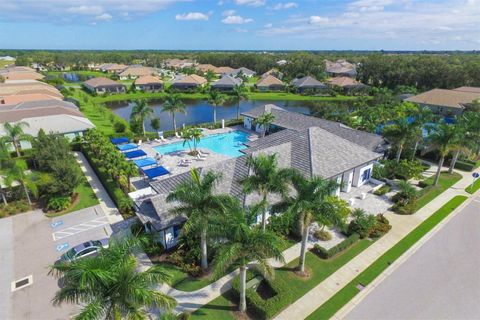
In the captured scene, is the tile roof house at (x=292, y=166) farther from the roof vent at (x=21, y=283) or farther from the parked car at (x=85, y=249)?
the roof vent at (x=21, y=283)

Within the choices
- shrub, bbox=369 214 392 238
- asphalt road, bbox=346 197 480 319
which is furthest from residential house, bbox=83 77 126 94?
asphalt road, bbox=346 197 480 319

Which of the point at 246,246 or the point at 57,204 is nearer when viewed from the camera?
the point at 246,246

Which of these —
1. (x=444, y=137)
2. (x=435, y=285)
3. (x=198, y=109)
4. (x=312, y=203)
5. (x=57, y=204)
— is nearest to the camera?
(x=312, y=203)

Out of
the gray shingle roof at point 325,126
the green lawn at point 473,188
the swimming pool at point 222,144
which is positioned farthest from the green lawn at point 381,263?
the swimming pool at point 222,144

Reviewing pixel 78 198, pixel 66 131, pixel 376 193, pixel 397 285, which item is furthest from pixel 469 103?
pixel 66 131

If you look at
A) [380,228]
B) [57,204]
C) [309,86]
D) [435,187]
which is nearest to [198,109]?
[309,86]

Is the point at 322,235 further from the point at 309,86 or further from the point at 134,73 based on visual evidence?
the point at 134,73
